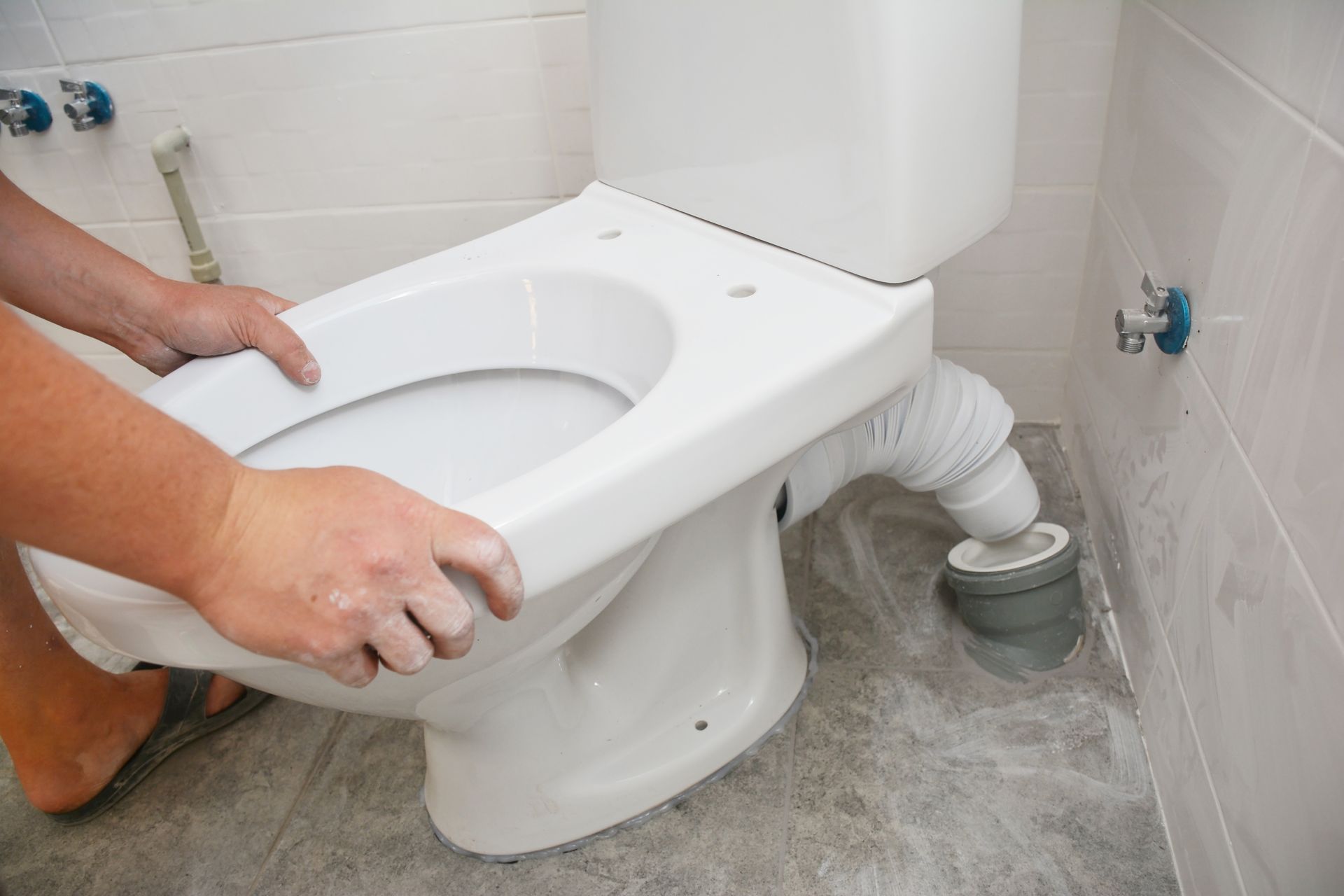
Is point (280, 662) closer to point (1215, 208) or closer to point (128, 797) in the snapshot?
point (128, 797)

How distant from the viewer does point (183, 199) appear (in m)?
1.09

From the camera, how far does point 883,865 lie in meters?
0.72

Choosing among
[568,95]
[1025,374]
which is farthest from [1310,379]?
[568,95]

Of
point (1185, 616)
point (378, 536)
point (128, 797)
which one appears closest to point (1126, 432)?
point (1185, 616)

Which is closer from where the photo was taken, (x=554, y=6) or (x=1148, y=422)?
(x=1148, y=422)

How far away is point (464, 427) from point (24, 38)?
0.80 m

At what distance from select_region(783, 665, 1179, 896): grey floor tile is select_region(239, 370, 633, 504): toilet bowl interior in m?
0.37

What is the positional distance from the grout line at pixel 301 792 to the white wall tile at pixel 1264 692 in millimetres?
748

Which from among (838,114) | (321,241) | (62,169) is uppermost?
(838,114)

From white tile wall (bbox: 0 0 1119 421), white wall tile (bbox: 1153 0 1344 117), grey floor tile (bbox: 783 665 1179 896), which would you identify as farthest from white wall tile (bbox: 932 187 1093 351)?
grey floor tile (bbox: 783 665 1179 896)

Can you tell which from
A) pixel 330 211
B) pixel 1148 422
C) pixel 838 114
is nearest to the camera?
pixel 838 114

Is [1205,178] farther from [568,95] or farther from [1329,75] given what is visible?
[568,95]

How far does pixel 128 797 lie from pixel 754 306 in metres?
0.75

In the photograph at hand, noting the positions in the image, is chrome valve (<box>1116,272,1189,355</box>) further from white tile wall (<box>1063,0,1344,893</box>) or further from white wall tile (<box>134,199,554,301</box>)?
white wall tile (<box>134,199,554,301</box>)
